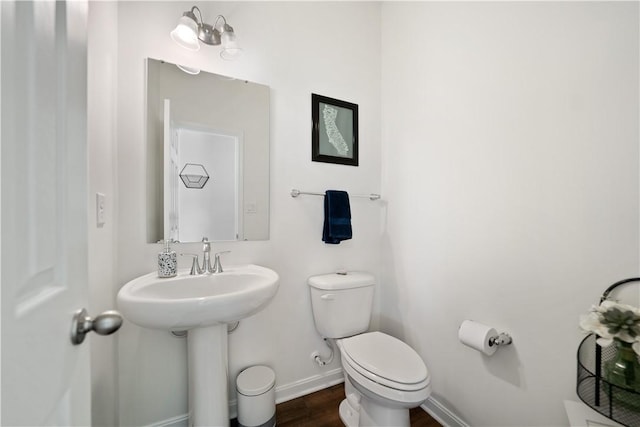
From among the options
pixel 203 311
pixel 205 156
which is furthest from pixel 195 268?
Result: pixel 205 156

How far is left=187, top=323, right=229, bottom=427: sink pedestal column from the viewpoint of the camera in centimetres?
108

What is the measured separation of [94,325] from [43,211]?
211 millimetres

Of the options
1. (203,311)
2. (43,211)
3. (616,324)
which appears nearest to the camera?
(43,211)

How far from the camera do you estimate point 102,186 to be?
39.1 inches

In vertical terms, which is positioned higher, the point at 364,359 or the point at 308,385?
the point at 364,359

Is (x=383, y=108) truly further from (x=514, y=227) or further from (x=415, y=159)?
(x=514, y=227)

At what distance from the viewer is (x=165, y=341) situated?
1240mm

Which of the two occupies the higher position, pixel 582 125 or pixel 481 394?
pixel 582 125

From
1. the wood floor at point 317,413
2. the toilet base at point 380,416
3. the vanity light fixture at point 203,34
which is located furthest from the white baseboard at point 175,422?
the vanity light fixture at point 203,34

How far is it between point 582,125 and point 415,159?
746mm

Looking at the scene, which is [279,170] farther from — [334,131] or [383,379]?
[383,379]

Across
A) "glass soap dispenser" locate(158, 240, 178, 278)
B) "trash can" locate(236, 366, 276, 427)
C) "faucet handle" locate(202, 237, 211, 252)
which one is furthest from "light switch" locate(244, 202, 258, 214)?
"trash can" locate(236, 366, 276, 427)

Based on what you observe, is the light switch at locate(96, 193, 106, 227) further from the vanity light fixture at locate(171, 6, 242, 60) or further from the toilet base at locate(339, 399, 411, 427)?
the toilet base at locate(339, 399, 411, 427)

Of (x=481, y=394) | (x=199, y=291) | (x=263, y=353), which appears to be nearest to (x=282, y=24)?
(x=199, y=291)
